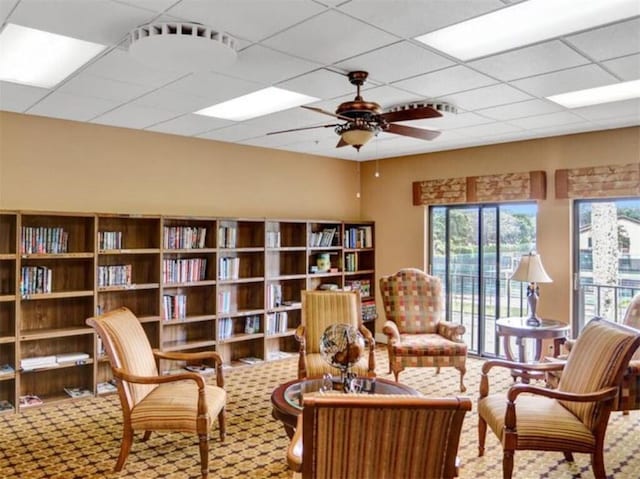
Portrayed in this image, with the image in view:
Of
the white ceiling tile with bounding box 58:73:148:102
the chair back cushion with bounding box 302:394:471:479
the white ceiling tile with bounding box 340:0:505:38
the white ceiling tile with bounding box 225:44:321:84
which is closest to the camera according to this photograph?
the chair back cushion with bounding box 302:394:471:479

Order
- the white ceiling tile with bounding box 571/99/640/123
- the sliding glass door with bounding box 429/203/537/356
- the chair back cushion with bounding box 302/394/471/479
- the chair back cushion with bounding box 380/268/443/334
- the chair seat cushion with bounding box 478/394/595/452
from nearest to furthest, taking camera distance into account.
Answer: the chair back cushion with bounding box 302/394/471/479 → the chair seat cushion with bounding box 478/394/595/452 → the white ceiling tile with bounding box 571/99/640/123 → the chair back cushion with bounding box 380/268/443/334 → the sliding glass door with bounding box 429/203/537/356

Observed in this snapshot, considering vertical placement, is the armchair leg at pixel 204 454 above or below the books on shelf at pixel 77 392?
above

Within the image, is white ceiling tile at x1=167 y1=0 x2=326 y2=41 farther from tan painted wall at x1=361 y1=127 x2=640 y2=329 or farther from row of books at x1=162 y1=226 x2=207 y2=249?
tan painted wall at x1=361 y1=127 x2=640 y2=329

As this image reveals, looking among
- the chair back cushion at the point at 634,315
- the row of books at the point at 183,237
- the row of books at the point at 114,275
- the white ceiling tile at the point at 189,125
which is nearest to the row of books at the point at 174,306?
the row of books at the point at 114,275

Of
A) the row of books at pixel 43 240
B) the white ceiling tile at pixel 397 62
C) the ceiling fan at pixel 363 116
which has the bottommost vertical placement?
the row of books at pixel 43 240

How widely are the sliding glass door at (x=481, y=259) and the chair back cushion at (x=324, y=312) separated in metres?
2.12

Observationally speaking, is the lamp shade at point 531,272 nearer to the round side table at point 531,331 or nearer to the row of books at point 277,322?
the round side table at point 531,331

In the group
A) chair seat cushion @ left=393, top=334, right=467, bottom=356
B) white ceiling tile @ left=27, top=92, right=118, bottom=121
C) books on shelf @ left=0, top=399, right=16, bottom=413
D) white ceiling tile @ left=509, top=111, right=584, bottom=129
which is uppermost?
white ceiling tile @ left=509, top=111, right=584, bottom=129

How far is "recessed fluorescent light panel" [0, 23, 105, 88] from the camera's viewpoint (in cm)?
296

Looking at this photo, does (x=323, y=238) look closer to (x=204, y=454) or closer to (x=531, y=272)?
(x=531, y=272)

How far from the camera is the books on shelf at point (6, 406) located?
14.0ft

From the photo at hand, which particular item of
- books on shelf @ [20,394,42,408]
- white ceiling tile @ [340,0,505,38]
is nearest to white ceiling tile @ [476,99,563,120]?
white ceiling tile @ [340,0,505,38]

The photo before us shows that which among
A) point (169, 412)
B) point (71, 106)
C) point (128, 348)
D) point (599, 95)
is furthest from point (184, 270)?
point (599, 95)

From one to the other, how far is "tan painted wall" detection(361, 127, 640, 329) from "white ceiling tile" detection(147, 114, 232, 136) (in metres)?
2.81
